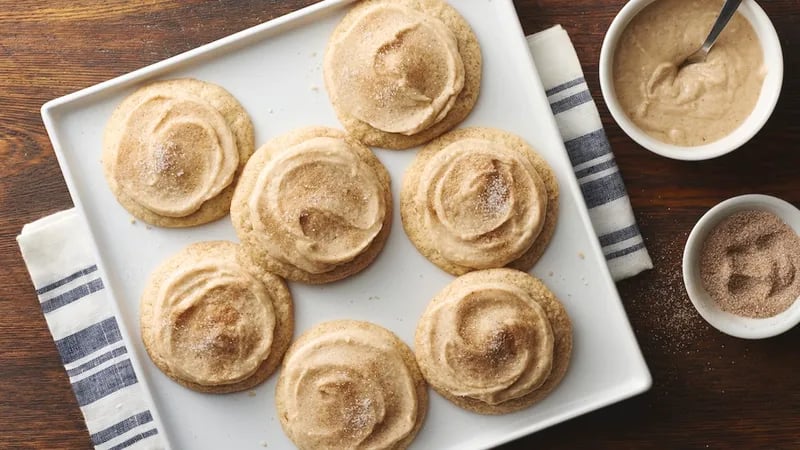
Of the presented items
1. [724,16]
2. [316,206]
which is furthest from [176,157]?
[724,16]

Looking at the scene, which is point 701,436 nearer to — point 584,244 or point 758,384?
point 758,384

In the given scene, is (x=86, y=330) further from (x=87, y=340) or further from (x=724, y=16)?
(x=724, y=16)

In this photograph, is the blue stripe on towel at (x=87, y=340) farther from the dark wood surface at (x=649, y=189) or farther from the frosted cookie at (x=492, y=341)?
the frosted cookie at (x=492, y=341)

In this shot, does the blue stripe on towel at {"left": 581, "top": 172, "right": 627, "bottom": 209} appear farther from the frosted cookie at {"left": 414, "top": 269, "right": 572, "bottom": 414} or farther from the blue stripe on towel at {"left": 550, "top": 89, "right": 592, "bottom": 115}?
the frosted cookie at {"left": 414, "top": 269, "right": 572, "bottom": 414}

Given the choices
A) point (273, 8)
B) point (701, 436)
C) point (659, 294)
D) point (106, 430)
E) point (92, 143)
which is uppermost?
point (273, 8)

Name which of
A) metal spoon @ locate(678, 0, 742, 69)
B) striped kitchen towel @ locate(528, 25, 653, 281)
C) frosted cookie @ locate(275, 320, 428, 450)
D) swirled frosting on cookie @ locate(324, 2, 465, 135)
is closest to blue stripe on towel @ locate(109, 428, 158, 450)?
frosted cookie @ locate(275, 320, 428, 450)

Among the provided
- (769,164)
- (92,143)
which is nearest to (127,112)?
(92,143)

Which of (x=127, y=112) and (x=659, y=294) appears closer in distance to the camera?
(x=127, y=112)
